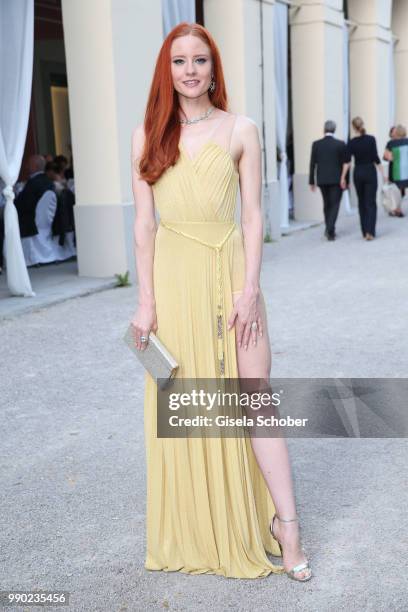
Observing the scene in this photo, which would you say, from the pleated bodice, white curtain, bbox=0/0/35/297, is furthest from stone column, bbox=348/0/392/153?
the pleated bodice

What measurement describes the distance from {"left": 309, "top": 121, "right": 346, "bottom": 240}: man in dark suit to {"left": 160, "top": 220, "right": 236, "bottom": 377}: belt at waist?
966cm

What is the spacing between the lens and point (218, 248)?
8.41 ft

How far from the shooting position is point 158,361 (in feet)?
8.52

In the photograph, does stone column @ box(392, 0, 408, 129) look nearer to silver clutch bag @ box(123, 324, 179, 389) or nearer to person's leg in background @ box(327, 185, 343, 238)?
person's leg in background @ box(327, 185, 343, 238)

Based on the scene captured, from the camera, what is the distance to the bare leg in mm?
2617

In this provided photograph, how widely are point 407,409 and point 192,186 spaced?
7.66ft

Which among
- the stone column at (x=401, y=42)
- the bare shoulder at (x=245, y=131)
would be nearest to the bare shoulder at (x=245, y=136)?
the bare shoulder at (x=245, y=131)

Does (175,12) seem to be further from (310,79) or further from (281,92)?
(310,79)

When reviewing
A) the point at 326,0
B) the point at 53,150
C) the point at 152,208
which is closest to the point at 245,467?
the point at 152,208

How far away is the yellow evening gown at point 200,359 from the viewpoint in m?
2.52

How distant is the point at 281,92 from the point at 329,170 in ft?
9.34

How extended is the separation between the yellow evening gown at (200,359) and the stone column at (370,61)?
16.0 metres

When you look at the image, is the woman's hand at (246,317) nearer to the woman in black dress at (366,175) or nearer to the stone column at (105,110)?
the stone column at (105,110)

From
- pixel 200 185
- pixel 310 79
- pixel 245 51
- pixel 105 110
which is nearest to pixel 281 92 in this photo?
pixel 310 79
